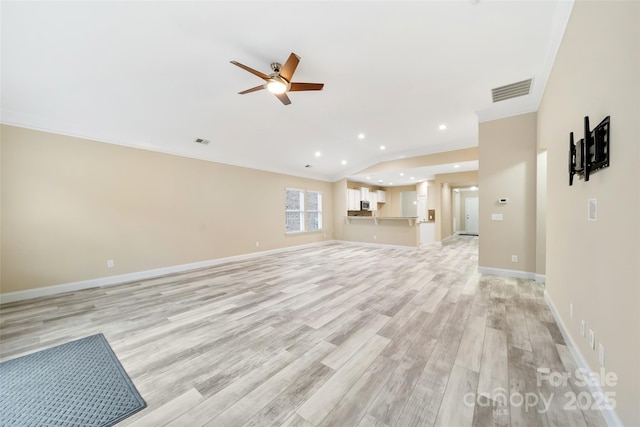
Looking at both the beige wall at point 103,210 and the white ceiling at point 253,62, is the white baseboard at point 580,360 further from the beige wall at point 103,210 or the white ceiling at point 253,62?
the beige wall at point 103,210

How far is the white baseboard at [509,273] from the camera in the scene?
396cm

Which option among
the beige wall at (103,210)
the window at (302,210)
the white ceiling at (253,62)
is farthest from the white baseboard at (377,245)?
the beige wall at (103,210)

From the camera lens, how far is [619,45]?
3.85ft

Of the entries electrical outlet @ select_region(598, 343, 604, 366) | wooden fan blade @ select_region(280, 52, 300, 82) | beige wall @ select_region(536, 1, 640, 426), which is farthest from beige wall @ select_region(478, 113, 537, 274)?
wooden fan blade @ select_region(280, 52, 300, 82)

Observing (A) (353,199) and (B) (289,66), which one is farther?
(A) (353,199)

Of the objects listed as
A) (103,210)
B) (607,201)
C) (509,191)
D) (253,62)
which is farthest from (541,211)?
(103,210)

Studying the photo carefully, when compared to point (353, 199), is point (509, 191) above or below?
below

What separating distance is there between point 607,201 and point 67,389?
12.5 feet

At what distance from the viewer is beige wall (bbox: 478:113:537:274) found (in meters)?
3.95

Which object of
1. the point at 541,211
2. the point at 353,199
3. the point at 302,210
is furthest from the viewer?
the point at 353,199

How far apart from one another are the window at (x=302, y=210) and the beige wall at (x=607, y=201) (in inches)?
257

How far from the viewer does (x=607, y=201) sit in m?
1.32

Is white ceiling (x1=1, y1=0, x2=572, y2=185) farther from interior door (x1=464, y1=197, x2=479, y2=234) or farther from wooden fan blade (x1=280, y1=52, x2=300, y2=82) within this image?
interior door (x1=464, y1=197, x2=479, y2=234)

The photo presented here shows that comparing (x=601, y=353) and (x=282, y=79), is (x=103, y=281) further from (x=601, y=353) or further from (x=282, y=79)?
(x=601, y=353)
